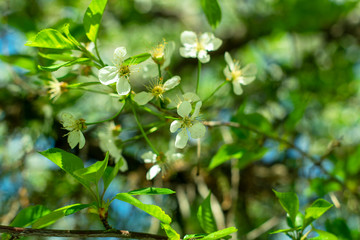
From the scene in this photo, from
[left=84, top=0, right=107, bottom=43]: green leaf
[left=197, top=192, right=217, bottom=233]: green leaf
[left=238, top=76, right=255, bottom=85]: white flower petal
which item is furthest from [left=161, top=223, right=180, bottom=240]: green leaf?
[left=238, top=76, right=255, bottom=85]: white flower petal

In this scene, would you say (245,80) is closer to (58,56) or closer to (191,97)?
(191,97)

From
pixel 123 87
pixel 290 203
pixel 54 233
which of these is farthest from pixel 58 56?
pixel 290 203

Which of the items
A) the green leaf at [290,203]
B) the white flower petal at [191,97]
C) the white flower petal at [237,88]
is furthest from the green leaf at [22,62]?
the green leaf at [290,203]

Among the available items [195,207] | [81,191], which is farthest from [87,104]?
[195,207]

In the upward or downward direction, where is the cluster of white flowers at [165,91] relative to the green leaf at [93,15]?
downward

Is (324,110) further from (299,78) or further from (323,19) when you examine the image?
(323,19)

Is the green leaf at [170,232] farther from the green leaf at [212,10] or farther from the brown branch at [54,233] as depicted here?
the green leaf at [212,10]
